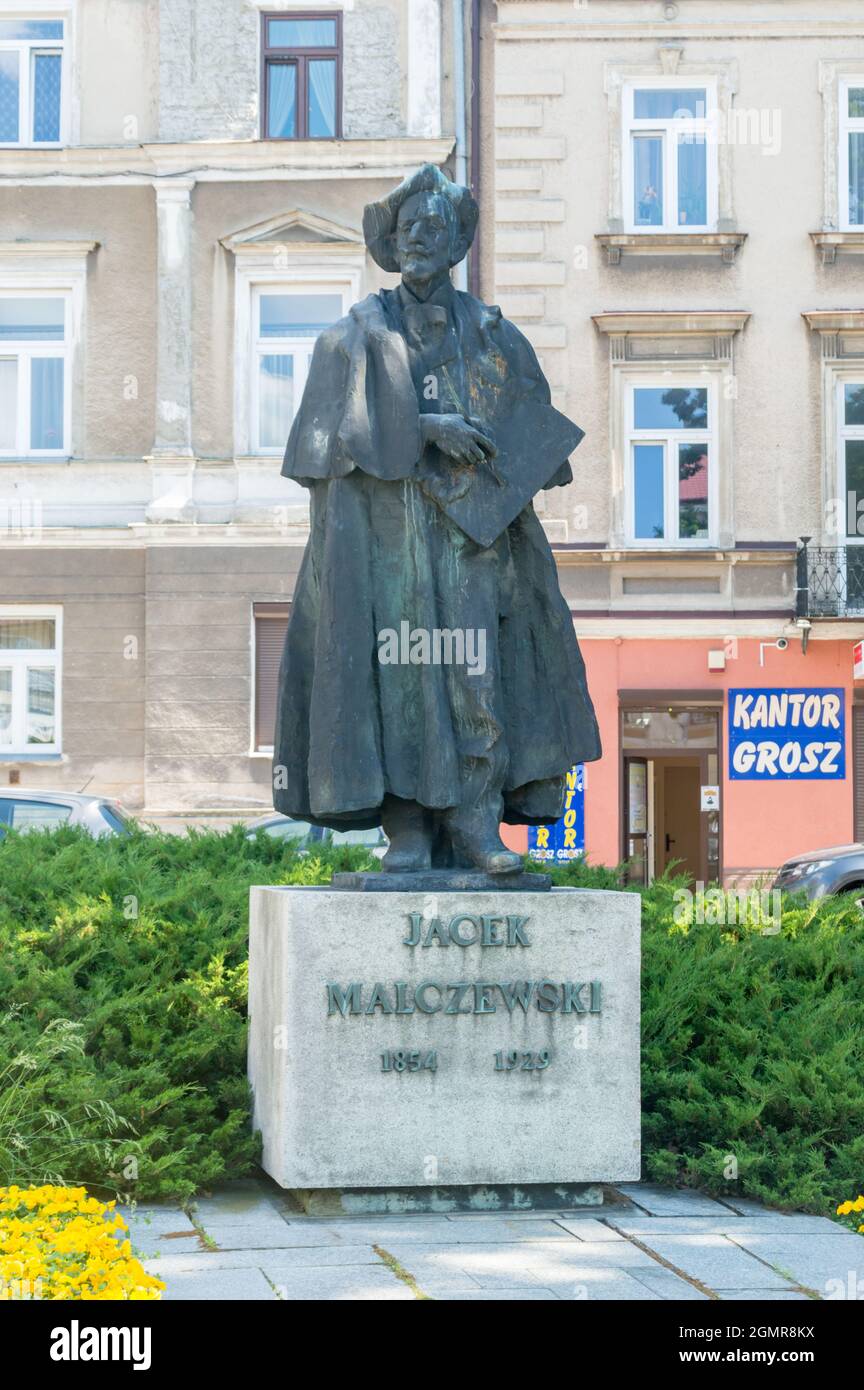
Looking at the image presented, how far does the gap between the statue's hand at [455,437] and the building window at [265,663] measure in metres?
16.0

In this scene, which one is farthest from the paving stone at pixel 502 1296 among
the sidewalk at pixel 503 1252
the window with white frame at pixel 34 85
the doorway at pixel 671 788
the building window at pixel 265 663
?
the window with white frame at pixel 34 85

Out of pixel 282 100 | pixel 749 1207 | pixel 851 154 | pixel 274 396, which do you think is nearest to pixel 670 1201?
pixel 749 1207

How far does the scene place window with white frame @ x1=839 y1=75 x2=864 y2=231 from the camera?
22438mm

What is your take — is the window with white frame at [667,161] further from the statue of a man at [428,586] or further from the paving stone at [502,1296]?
the paving stone at [502,1296]

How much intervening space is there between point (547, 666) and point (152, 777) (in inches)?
628

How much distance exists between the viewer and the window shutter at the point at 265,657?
2186 centimetres

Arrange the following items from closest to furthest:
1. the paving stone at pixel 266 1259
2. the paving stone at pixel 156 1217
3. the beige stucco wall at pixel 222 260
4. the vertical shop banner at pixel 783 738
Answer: the paving stone at pixel 266 1259 → the paving stone at pixel 156 1217 → the vertical shop banner at pixel 783 738 → the beige stucco wall at pixel 222 260

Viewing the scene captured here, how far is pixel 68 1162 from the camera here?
222 inches

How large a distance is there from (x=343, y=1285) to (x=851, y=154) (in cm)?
2029

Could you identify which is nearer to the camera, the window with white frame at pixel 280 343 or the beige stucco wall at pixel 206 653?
the beige stucco wall at pixel 206 653

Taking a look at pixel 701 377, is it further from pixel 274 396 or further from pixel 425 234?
pixel 425 234

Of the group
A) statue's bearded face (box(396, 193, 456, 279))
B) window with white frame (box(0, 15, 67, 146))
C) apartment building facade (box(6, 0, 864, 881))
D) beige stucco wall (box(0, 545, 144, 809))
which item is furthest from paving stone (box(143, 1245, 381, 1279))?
window with white frame (box(0, 15, 67, 146))

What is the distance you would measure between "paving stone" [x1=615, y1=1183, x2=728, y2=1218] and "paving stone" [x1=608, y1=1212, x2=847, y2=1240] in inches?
2.8

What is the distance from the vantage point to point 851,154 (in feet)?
73.7
